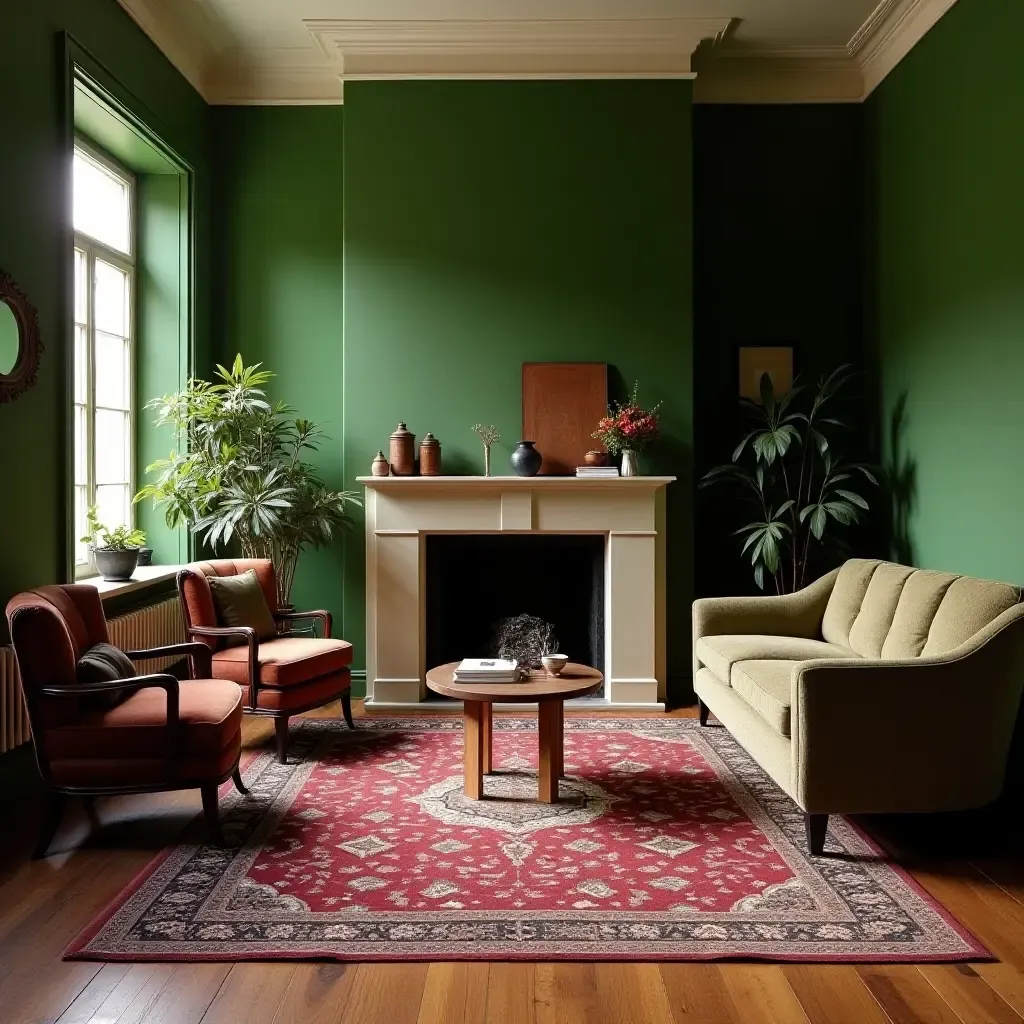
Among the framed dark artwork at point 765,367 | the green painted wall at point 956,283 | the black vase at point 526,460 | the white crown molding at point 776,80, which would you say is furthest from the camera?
the framed dark artwork at point 765,367

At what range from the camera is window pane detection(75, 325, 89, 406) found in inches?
195

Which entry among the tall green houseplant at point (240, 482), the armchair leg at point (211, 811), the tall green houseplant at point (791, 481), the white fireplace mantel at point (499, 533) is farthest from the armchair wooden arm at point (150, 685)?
the tall green houseplant at point (791, 481)

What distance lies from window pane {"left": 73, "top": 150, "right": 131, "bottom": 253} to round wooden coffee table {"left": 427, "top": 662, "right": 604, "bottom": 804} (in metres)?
3.22

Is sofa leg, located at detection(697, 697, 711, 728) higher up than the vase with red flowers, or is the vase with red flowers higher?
the vase with red flowers

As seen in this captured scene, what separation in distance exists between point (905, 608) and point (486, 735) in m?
1.81

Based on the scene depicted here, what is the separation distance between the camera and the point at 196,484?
5301mm

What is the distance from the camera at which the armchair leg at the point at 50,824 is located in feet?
10.4

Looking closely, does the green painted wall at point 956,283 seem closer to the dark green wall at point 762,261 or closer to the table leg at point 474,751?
the dark green wall at point 762,261

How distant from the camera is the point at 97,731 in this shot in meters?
3.20

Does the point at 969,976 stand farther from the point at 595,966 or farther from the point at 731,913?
the point at 595,966

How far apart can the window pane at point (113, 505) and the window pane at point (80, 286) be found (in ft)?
3.05

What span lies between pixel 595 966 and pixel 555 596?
134 inches

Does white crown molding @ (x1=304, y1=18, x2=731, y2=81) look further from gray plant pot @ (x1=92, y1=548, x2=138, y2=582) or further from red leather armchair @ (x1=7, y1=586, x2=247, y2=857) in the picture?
red leather armchair @ (x1=7, y1=586, x2=247, y2=857)

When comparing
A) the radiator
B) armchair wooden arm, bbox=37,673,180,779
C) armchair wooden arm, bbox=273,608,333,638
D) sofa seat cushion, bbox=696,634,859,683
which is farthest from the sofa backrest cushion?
the radiator
